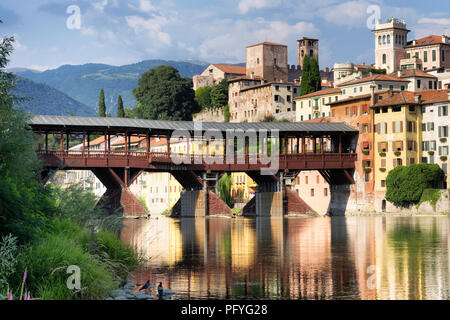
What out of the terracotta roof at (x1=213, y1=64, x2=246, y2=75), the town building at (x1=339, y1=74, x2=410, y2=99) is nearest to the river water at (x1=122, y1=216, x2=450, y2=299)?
the town building at (x1=339, y1=74, x2=410, y2=99)

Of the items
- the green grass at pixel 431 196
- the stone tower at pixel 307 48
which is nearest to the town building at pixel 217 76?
the stone tower at pixel 307 48

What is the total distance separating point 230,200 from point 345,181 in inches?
790

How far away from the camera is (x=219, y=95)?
129 meters

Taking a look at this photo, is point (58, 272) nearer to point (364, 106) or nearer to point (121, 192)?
point (121, 192)

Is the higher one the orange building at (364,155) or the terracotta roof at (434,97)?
the terracotta roof at (434,97)

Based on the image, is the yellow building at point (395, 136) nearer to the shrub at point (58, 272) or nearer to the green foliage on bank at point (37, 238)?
the green foliage on bank at point (37, 238)

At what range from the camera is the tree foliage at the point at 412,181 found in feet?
213

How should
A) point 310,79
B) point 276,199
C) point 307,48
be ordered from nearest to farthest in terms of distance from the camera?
1. point 276,199
2. point 310,79
3. point 307,48

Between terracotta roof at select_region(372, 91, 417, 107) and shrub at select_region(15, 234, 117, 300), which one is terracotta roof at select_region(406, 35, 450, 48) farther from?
shrub at select_region(15, 234, 117, 300)

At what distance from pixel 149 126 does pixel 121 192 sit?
6.79 meters

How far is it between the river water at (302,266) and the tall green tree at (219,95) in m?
89.9

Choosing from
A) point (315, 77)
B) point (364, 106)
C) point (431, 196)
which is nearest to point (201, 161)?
point (364, 106)

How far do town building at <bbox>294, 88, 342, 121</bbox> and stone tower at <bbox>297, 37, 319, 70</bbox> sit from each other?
147ft

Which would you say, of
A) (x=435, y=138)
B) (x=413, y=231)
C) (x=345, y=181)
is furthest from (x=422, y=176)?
(x=413, y=231)
